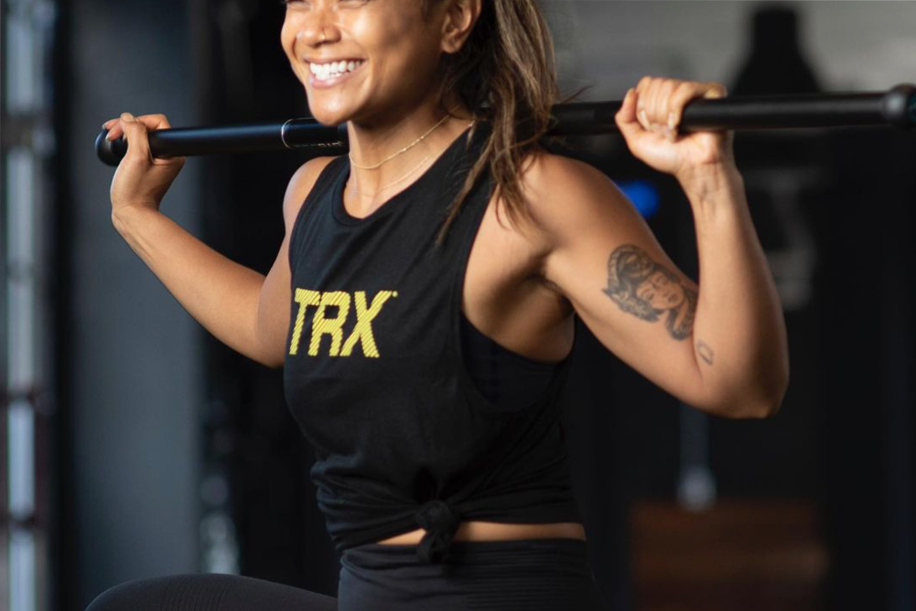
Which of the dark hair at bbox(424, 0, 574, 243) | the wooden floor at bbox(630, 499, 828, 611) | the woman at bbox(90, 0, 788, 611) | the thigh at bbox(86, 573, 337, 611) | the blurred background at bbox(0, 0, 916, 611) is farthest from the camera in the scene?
the wooden floor at bbox(630, 499, 828, 611)

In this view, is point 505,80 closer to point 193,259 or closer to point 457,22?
point 457,22

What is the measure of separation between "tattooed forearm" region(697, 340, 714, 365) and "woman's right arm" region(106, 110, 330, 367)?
2.03ft

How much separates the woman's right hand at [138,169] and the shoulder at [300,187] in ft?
0.63

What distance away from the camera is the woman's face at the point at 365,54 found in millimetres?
1492

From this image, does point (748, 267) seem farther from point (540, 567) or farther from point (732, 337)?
point (540, 567)

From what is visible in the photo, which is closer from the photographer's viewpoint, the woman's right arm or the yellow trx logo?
the yellow trx logo

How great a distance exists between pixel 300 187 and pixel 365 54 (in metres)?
0.34

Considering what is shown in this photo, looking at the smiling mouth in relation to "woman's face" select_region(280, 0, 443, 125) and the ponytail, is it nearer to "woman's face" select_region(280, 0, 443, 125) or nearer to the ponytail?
"woman's face" select_region(280, 0, 443, 125)

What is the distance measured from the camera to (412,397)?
146 cm

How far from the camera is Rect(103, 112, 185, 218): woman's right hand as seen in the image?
1.86m

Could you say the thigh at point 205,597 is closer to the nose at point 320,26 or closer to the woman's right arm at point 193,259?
the woman's right arm at point 193,259

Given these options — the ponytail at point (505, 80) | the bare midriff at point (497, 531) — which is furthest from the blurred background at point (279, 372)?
the bare midriff at point (497, 531)

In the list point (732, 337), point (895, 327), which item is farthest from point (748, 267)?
point (895, 327)

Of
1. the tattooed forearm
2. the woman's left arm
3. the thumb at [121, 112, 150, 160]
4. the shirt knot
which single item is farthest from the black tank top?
the thumb at [121, 112, 150, 160]
